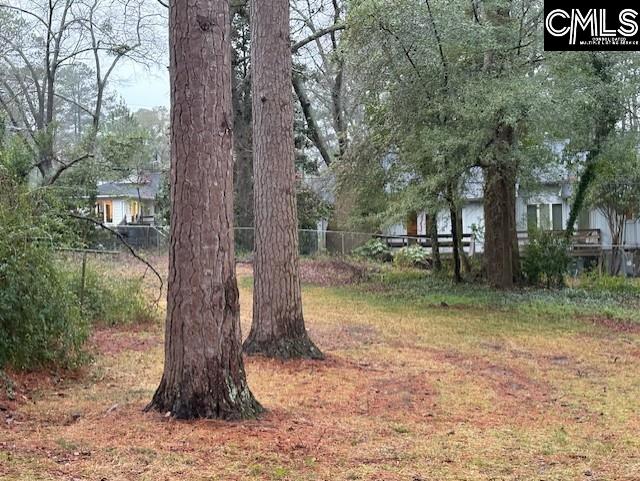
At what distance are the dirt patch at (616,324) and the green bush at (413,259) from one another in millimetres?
10873

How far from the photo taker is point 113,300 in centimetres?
997

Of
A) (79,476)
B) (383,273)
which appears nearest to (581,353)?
(79,476)

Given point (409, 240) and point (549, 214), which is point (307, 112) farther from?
point (549, 214)

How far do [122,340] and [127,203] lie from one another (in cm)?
3222

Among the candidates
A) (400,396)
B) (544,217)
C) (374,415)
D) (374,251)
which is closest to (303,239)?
(374,251)

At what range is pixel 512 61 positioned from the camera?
492 inches

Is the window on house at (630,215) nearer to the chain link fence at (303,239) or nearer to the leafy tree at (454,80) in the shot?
the chain link fence at (303,239)

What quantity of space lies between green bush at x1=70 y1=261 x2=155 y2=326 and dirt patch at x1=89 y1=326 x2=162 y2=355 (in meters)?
0.24

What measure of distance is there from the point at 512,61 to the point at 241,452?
10.2m

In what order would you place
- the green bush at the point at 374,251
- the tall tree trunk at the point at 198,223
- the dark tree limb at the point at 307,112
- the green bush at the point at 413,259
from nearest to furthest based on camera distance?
the tall tree trunk at the point at 198,223 < the green bush at the point at 413,259 < the green bush at the point at 374,251 < the dark tree limb at the point at 307,112

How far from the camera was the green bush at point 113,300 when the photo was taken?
970 centimetres

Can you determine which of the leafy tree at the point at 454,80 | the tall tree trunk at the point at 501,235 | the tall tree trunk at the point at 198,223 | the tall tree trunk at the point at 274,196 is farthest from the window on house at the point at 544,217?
the tall tree trunk at the point at 198,223

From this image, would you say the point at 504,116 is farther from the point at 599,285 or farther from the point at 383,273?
the point at 383,273

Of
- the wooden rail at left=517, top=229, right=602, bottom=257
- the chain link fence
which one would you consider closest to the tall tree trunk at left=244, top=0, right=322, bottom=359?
the wooden rail at left=517, top=229, right=602, bottom=257
